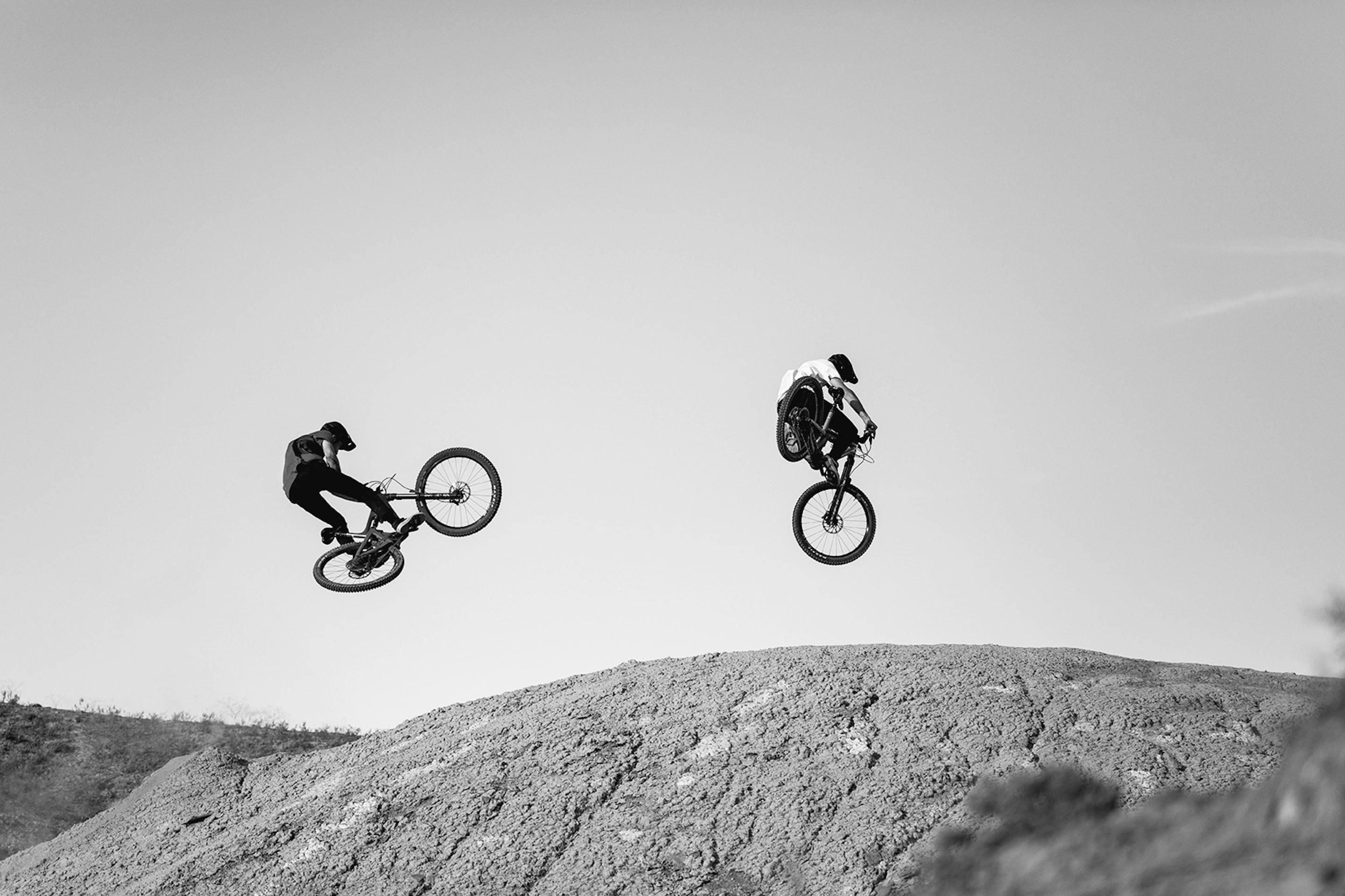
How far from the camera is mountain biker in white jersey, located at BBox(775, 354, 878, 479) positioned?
51.0ft

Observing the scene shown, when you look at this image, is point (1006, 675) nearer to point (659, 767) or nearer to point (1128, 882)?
point (659, 767)

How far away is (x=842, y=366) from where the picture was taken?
15.7 m

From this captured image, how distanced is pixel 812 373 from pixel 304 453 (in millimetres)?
7349

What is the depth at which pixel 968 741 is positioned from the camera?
10742 mm

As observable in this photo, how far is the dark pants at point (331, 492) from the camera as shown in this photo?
16531 millimetres

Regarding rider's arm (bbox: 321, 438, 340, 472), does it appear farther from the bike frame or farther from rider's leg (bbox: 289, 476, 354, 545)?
the bike frame

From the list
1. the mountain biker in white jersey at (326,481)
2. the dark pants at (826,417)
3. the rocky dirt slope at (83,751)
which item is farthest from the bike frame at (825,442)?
the rocky dirt slope at (83,751)

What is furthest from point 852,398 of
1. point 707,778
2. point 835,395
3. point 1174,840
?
point 1174,840

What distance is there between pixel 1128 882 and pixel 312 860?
9.51 metres

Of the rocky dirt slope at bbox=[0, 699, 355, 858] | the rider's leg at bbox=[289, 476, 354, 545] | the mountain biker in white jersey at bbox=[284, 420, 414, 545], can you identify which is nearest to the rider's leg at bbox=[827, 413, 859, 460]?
the mountain biker in white jersey at bbox=[284, 420, 414, 545]

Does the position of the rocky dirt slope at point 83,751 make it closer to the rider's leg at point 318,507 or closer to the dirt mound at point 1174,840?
the rider's leg at point 318,507

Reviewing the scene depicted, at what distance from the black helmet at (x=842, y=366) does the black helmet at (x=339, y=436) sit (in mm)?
7107

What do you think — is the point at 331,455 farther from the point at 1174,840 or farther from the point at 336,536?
the point at 1174,840

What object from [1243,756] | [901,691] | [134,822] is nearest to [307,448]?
[134,822]
